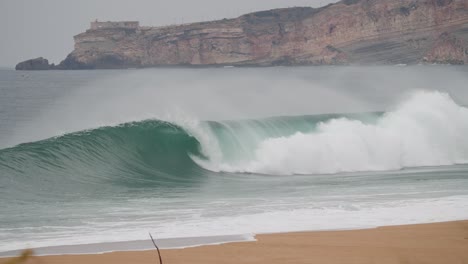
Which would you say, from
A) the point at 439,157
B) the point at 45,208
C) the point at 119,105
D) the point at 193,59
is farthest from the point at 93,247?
the point at 193,59

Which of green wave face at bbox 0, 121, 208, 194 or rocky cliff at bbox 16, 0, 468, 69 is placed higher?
rocky cliff at bbox 16, 0, 468, 69

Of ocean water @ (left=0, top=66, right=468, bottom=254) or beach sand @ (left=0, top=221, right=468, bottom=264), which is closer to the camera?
beach sand @ (left=0, top=221, right=468, bottom=264)

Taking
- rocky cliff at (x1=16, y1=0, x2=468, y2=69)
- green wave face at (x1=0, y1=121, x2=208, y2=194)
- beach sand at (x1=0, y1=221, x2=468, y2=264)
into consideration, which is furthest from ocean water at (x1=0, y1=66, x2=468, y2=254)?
rocky cliff at (x1=16, y1=0, x2=468, y2=69)

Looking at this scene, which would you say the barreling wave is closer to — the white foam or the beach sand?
the white foam

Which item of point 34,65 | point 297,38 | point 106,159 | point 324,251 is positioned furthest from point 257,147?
point 34,65

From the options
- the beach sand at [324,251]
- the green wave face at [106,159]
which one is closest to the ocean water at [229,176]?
the green wave face at [106,159]

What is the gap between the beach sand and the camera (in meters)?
6.59

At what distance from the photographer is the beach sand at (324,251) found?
659 cm

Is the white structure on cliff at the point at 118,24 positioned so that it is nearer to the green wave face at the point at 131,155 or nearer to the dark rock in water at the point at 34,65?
the dark rock in water at the point at 34,65

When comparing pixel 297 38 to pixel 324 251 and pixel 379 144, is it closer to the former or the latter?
pixel 379 144

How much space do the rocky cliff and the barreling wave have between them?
10075cm

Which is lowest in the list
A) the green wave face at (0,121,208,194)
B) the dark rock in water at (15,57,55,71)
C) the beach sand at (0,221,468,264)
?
the beach sand at (0,221,468,264)

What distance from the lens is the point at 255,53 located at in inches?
4867

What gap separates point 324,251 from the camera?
22.7 feet
